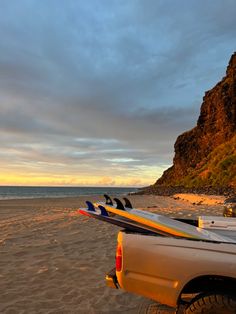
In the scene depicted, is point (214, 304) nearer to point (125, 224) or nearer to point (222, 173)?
point (125, 224)

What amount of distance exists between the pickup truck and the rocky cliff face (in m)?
64.4

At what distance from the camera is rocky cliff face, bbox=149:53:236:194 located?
72312 millimetres

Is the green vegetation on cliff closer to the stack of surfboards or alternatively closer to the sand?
the sand

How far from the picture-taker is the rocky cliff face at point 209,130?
72.3 m

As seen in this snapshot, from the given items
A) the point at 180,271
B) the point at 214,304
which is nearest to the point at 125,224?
the point at 180,271

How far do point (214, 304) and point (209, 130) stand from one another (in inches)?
3166

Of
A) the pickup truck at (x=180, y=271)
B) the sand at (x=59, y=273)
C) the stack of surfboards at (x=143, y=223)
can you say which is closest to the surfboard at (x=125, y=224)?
the stack of surfboards at (x=143, y=223)

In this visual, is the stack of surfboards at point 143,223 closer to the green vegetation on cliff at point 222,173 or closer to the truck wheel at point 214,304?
the truck wheel at point 214,304

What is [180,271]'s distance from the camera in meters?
3.41

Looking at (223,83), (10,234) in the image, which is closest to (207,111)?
(223,83)

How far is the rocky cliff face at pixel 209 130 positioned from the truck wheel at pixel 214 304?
212ft

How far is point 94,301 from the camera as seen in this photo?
5.27 meters

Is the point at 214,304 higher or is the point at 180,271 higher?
the point at 180,271

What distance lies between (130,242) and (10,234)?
339 inches
